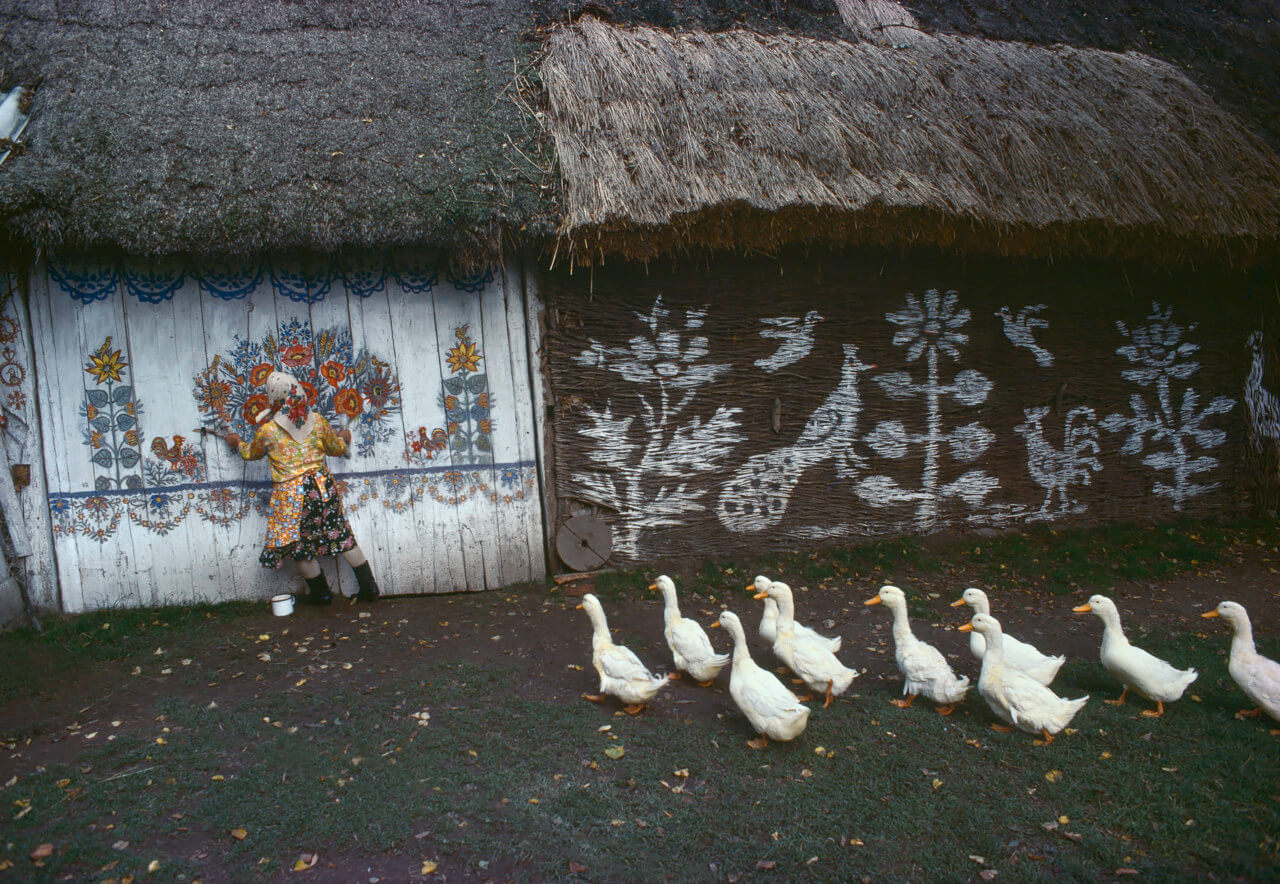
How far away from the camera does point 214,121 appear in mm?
4727

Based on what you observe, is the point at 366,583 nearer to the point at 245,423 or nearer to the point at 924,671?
the point at 245,423

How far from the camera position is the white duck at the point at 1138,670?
3428 mm

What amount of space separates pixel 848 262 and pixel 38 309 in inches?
201

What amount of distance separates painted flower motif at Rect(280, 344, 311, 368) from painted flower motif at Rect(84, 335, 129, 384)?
0.92 meters

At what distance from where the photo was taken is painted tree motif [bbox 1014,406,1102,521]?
5.93 m

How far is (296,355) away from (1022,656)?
4351mm

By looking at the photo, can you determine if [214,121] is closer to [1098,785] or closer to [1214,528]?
[1098,785]

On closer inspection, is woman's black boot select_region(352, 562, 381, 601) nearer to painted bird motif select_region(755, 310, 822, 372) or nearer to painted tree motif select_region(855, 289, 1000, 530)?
painted bird motif select_region(755, 310, 822, 372)

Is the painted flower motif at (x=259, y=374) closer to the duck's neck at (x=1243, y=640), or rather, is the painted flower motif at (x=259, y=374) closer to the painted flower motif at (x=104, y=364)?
the painted flower motif at (x=104, y=364)

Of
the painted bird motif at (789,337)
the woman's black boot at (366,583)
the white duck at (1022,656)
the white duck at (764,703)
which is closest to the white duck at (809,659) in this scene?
the white duck at (764,703)

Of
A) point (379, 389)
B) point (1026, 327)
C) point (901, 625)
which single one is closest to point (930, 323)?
point (1026, 327)

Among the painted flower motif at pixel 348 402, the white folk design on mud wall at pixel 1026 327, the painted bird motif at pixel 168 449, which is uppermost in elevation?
the white folk design on mud wall at pixel 1026 327

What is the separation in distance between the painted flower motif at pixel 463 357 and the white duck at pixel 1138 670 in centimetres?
360

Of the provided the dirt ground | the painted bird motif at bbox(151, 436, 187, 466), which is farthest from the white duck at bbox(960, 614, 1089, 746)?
the painted bird motif at bbox(151, 436, 187, 466)
